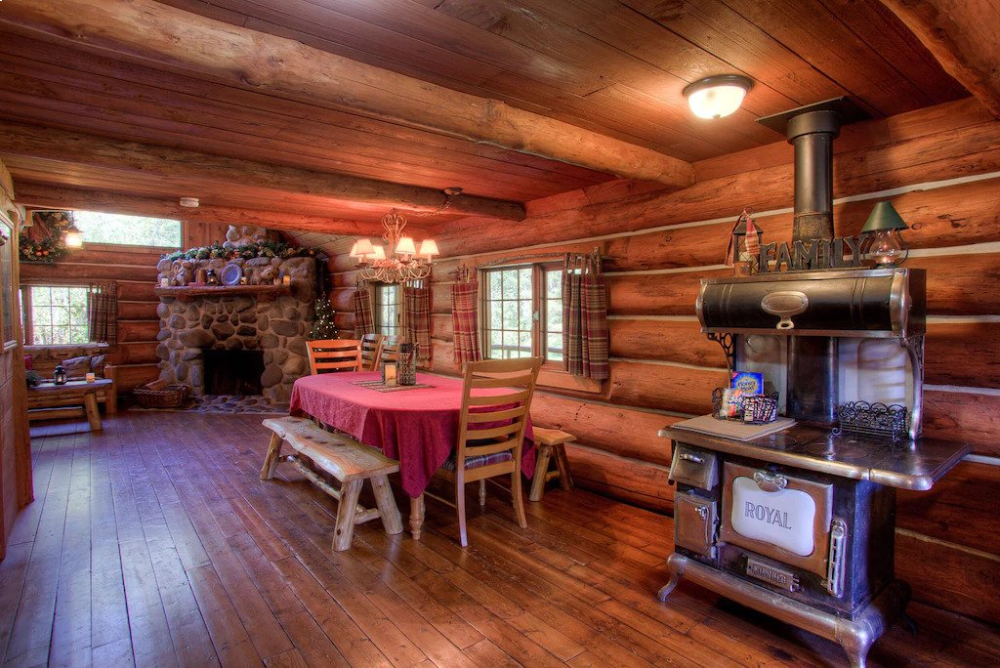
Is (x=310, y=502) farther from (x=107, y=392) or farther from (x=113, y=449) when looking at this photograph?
(x=107, y=392)

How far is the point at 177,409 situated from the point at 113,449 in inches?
80.7

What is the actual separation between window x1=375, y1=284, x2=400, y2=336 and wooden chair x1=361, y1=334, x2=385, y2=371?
128cm

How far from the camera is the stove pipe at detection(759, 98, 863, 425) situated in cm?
242

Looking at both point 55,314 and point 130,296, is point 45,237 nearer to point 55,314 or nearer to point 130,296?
point 55,314

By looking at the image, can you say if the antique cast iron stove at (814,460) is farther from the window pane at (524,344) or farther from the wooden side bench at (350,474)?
the window pane at (524,344)

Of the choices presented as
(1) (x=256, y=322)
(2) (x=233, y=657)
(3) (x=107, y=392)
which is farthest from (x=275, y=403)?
(2) (x=233, y=657)

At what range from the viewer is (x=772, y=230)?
9.73 ft

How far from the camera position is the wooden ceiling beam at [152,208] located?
4074 millimetres

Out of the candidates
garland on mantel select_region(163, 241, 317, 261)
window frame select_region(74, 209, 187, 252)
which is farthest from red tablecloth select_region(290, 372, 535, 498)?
window frame select_region(74, 209, 187, 252)

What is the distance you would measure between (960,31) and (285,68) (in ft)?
6.32

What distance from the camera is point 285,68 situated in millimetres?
1791

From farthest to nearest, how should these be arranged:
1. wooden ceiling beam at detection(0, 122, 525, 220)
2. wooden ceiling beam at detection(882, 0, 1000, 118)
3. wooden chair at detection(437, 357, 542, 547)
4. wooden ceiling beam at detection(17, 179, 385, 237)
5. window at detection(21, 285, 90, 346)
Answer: window at detection(21, 285, 90, 346), wooden ceiling beam at detection(17, 179, 385, 237), wooden chair at detection(437, 357, 542, 547), wooden ceiling beam at detection(0, 122, 525, 220), wooden ceiling beam at detection(882, 0, 1000, 118)

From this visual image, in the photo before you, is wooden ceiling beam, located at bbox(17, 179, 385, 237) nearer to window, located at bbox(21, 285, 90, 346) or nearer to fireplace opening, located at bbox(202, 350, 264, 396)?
fireplace opening, located at bbox(202, 350, 264, 396)

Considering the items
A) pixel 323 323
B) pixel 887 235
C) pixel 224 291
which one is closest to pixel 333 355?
pixel 323 323
